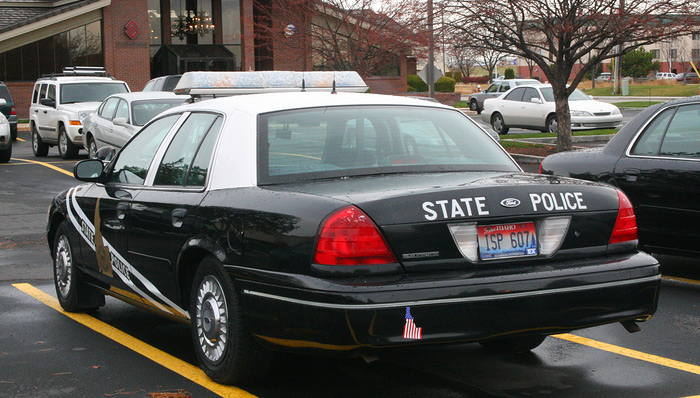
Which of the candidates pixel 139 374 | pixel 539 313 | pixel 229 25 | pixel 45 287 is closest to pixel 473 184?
pixel 539 313

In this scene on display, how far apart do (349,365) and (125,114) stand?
42.6ft

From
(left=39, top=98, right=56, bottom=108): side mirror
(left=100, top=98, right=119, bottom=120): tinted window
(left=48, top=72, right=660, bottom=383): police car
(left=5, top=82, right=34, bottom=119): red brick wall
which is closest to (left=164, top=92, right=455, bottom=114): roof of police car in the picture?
(left=48, top=72, right=660, bottom=383): police car

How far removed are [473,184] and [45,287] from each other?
185 inches

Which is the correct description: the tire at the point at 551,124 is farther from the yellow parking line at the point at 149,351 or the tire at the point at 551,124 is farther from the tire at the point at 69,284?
the tire at the point at 69,284

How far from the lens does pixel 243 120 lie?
524 cm

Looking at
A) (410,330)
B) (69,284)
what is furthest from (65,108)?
(410,330)

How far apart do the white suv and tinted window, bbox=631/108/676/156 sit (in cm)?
1568

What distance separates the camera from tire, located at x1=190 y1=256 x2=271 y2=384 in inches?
188

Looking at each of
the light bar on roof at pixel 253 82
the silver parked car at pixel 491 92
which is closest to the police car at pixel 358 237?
the light bar on roof at pixel 253 82

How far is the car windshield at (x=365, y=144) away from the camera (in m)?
5.00

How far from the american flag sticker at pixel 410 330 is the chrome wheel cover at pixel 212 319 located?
3.49 feet

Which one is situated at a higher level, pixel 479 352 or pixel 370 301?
pixel 370 301

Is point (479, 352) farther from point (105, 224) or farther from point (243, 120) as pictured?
point (105, 224)

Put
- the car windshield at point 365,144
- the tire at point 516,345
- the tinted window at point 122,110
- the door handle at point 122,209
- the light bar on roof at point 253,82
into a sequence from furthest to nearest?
the tinted window at point 122,110, the light bar on roof at point 253,82, the door handle at point 122,209, the tire at point 516,345, the car windshield at point 365,144
